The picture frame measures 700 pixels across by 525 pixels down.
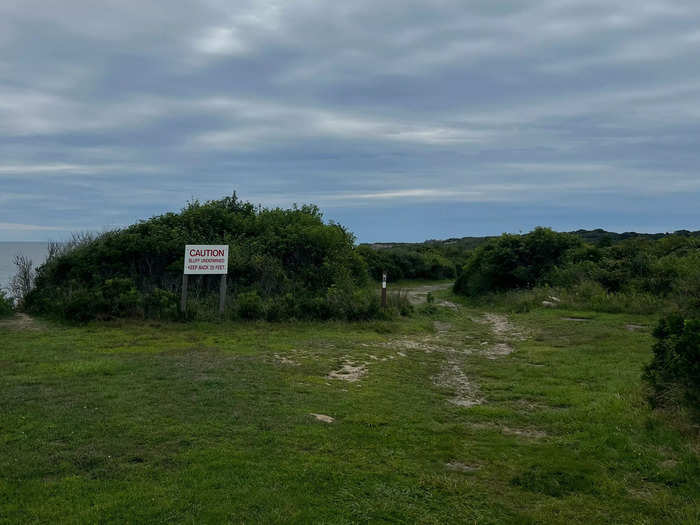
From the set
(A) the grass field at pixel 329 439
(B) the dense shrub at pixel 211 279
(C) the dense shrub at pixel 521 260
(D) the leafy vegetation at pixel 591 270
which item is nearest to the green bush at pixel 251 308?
(B) the dense shrub at pixel 211 279

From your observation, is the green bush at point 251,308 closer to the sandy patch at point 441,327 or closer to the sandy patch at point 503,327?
the sandy patch at point 441,327

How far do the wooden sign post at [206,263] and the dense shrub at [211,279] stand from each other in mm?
454

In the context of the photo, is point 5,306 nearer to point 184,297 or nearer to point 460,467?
point 184,297

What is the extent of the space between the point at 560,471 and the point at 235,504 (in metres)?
2.98

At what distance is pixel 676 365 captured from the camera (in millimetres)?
6293

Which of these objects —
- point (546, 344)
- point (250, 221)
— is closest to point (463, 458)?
point (546, 344)

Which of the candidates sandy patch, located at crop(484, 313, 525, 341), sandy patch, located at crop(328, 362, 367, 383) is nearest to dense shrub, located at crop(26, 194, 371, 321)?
sandy patch, located at crop(484, 313, 525, 341)

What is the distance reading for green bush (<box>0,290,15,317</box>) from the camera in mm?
14578

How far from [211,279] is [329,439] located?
40.4 feet

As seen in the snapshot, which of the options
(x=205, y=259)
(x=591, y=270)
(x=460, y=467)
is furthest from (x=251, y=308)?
(x=591, y=270)

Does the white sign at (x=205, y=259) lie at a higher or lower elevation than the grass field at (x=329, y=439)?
higher

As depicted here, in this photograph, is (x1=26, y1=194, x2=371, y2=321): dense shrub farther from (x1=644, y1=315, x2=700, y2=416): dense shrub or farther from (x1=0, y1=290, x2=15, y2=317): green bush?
(x1=644, y1=315, x2=700, y2=416): dense shrub

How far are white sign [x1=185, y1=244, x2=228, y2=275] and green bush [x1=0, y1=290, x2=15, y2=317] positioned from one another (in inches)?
198

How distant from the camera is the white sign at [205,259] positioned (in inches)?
592
